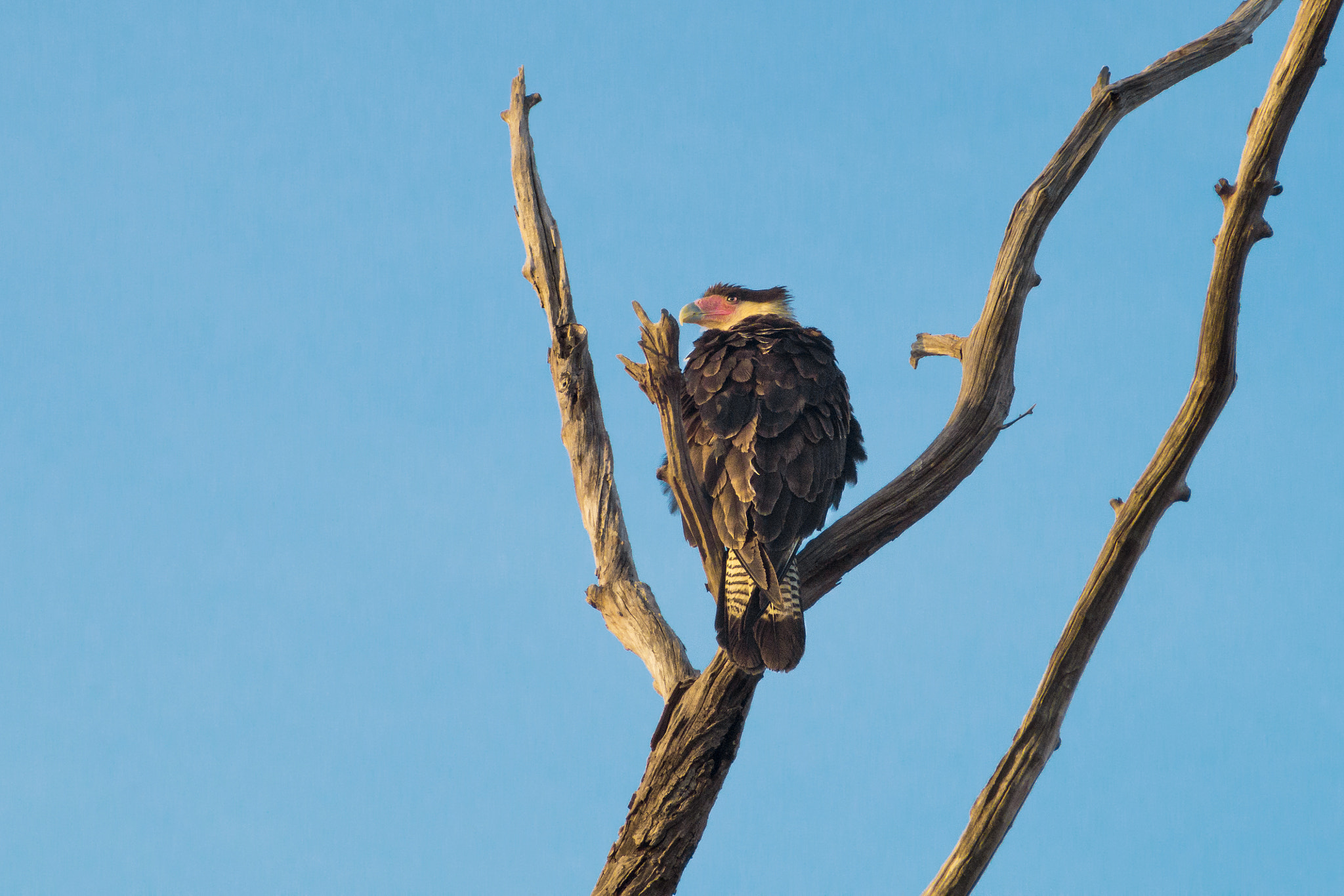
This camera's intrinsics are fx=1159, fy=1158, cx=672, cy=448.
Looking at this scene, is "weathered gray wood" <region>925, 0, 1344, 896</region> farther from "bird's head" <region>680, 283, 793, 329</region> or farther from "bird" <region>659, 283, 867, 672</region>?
"bird's head" <region>680, 283, 793, 329</region>

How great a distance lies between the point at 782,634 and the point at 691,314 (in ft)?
9.40

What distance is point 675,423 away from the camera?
4.30 m

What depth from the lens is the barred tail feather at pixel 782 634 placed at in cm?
419

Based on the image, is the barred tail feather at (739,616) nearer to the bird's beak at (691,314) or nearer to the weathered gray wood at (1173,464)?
the weathered gray wood at (1173,464)

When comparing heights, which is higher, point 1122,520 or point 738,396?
point 738,396

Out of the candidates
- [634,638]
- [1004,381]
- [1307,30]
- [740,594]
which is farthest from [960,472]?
[1307,30]

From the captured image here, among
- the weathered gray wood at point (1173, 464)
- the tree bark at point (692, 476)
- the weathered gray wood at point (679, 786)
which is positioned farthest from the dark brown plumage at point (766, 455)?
the weathered gray wood at point (1173, 464)

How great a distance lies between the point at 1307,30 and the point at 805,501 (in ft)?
8.15

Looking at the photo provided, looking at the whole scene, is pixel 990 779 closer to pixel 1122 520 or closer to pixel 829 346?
pixel 1122 520

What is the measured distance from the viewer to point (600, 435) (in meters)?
5.42

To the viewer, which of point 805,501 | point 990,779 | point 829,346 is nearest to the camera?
point 990,779

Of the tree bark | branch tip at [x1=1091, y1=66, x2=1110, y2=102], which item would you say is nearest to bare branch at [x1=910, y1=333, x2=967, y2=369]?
the tree bark

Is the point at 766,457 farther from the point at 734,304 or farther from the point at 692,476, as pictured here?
the point at 734,304

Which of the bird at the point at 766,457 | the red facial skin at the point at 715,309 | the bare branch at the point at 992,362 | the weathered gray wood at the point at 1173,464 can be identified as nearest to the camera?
A: the weathered gray wood at the point at 1173,464
